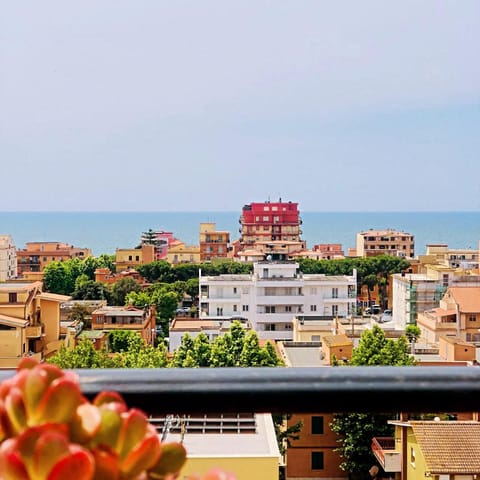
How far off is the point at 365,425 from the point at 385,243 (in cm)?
2048

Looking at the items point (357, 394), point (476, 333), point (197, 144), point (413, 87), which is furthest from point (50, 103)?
point (357, 394)

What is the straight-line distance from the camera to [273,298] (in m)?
14.8

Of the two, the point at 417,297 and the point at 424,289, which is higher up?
the point at 424,289

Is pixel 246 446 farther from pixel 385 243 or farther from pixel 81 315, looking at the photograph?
pixel 385 243

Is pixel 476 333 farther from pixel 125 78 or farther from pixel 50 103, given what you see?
pixel 50 103

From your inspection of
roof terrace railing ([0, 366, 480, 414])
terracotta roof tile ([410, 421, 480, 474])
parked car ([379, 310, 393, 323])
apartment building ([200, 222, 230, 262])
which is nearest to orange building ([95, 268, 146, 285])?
parked car ([379, 310, 393, 323])

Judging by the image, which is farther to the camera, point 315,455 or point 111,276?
point 111,276

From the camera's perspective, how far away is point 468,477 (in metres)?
2.27

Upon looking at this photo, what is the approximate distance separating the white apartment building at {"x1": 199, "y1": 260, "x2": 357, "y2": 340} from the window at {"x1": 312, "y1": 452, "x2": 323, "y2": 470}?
8.58 m

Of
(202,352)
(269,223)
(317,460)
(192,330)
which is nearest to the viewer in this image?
(317,460)

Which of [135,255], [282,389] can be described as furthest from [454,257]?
[282,389]

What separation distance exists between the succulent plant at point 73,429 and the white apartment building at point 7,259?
75.1 feet

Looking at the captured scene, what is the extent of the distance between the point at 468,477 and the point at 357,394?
202 centimetres

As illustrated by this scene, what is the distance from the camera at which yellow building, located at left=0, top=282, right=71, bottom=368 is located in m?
9.01
